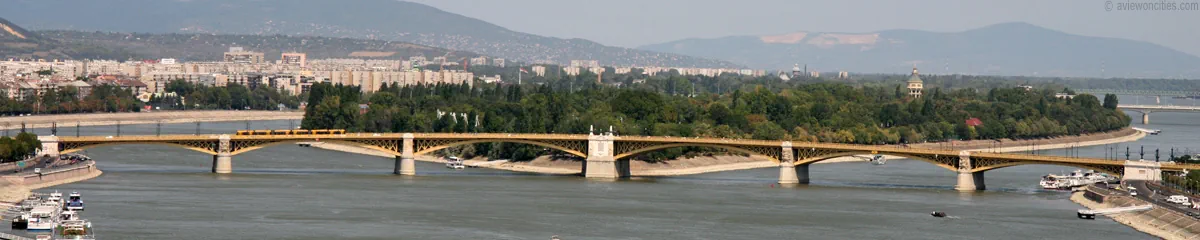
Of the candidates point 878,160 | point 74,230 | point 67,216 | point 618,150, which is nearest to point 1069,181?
point 618,150

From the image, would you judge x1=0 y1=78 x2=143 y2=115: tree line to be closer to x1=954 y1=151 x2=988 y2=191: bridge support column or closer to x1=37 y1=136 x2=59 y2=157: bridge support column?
x1=37 y1=136 x2=59 y2=157: bridge support column

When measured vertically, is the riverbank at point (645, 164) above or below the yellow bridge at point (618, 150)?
below

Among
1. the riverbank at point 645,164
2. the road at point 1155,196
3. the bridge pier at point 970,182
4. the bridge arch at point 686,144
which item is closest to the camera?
the road at point 1155,196

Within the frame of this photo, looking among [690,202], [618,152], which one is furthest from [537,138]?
[690,202]

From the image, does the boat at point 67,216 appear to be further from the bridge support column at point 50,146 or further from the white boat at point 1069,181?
the white boat at point 1069,181

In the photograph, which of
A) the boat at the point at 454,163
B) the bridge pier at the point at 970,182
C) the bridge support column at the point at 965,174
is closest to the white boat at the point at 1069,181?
the bridge pier at the point at 970,182

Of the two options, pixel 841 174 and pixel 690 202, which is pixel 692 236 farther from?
pixel 841 174
